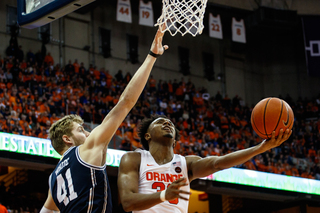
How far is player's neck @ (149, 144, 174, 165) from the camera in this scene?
13.4 ft

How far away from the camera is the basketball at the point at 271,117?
3.67 meters

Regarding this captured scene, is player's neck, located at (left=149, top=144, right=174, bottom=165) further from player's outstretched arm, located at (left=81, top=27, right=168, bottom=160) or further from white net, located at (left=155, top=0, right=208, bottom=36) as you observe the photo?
white net, located at (left=155, top=0, right=208, bottom=36)

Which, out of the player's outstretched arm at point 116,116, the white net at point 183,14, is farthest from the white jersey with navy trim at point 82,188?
the white net at point 183,14

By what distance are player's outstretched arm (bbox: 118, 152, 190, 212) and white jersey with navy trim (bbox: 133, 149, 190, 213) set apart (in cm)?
7

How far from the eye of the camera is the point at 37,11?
4688mm

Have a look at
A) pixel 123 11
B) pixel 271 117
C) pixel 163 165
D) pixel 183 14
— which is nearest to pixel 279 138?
pixel 271 117

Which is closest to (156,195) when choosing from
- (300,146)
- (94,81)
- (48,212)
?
(48,212)

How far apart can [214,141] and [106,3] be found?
906 cm

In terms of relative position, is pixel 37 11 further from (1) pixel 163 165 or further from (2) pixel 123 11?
(2) pixel 123 11

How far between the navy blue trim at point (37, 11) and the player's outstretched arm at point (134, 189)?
5.36 ft

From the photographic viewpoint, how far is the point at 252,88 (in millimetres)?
26391

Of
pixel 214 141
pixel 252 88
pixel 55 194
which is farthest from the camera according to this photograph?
pixel 252 88

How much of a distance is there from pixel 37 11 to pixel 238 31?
18.1 meters

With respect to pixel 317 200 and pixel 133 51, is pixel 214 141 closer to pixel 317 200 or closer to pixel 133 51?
pixel 317 200
